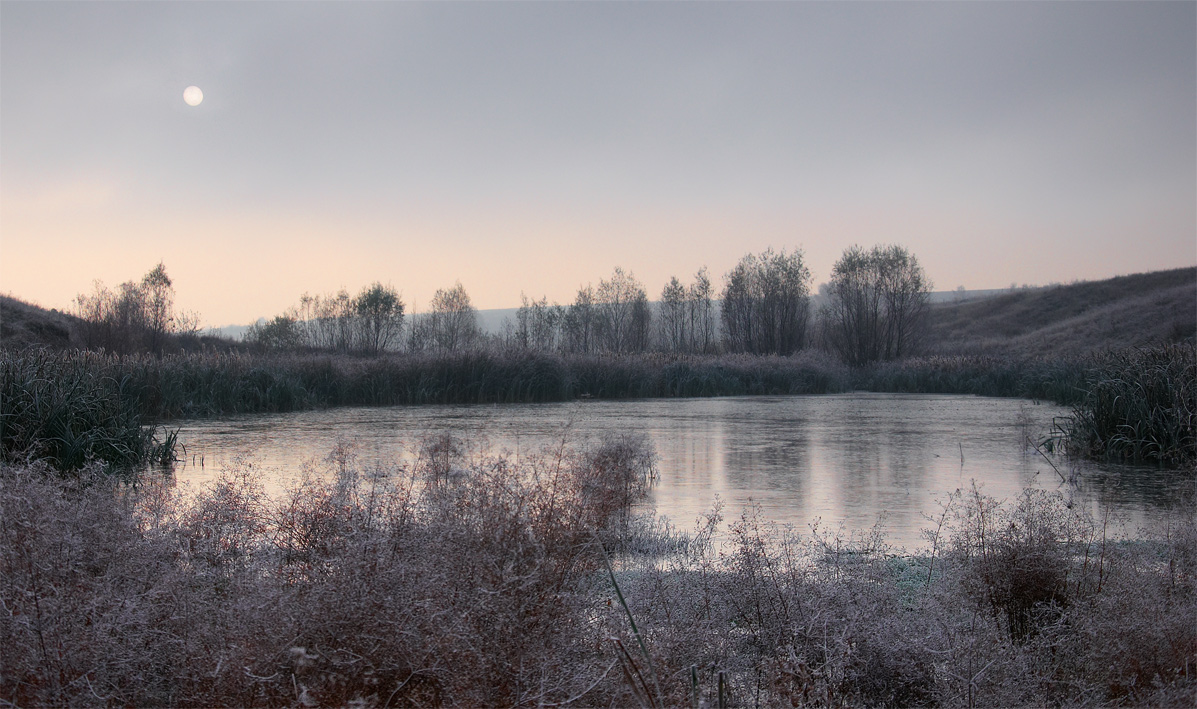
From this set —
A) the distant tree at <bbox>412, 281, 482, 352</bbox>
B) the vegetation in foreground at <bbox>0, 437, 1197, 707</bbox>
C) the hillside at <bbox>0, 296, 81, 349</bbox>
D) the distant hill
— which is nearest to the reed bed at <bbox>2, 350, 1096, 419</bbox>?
the hillside at <bbox>0, 296, 81, 349</bbox>

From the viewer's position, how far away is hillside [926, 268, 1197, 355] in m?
31.3

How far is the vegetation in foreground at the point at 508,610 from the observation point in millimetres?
2139

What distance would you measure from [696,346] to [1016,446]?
3195 cm

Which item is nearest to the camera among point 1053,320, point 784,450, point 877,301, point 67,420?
point 67,420

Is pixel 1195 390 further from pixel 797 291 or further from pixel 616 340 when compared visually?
pixel 616 340

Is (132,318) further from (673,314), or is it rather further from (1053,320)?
(1053,320)

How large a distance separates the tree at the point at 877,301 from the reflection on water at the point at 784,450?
16.9 m

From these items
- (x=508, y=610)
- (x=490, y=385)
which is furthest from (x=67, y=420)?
(x=490, y=385)

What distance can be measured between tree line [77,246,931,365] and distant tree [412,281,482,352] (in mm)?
71

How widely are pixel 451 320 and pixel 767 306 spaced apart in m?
19.1

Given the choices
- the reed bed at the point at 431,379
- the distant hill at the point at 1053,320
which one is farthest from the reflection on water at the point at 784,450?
the distant hill at the point at 1053,320

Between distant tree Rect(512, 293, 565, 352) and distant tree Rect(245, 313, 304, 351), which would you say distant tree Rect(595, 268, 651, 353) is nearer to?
distant tree Rect(512, 293, 565, 352)

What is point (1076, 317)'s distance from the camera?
140 feet

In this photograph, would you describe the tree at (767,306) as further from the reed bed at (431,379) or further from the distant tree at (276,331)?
the distant tree at (276,331)
